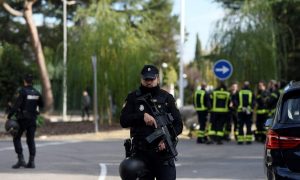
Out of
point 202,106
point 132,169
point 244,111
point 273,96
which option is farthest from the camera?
point 202,106

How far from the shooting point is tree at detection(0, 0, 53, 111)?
36.9 meters

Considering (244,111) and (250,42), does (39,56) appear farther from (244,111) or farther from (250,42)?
(244,111)

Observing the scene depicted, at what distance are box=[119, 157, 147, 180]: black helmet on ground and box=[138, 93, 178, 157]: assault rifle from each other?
27 centimetres

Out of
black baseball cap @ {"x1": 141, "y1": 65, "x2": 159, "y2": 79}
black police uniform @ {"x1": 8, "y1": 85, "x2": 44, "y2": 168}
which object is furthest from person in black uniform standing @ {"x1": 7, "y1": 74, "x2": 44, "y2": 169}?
A: black baseball cap @ {"x1": 141, "y1": 65, "x2": 159, "y2": 79}

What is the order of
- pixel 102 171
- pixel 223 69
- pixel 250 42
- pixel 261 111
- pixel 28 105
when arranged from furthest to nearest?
pixel 250 42 → pixel 223 69 → pixel 261 111 → pixel 28 105 → pixel 102 171

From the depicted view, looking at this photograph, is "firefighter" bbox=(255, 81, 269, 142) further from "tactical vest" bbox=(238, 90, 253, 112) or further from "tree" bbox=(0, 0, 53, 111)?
"tree" bbox=(0, 0, 53, 111)

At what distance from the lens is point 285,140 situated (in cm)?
684

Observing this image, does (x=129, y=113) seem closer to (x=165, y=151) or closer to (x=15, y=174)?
(x=165, y=151)

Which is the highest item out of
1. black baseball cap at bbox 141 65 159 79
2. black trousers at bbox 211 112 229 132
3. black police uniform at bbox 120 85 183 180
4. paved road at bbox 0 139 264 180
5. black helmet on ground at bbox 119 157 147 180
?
black baseball cap at bbox 141 65 159 79

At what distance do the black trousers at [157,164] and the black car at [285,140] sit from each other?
1.08 meters

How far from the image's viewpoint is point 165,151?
6.75 m

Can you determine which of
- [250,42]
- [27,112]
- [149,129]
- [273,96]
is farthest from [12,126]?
[250,42]

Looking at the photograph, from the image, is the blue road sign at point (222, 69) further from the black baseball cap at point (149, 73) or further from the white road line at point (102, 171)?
the black baseball cap at point (149, 73)

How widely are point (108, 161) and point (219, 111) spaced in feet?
17.1
